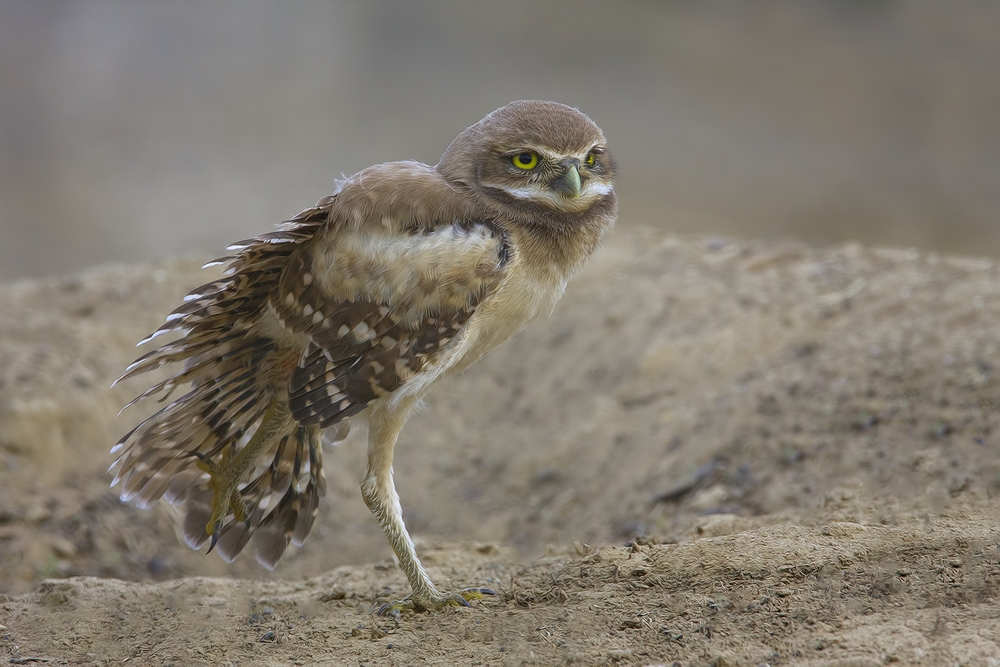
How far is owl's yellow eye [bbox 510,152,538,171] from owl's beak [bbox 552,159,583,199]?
0.13 metres

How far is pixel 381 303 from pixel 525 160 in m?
A: 0.96

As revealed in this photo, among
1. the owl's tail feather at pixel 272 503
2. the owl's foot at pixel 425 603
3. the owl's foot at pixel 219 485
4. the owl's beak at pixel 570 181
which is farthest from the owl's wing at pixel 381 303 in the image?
the owl's foot at pixel 425 603

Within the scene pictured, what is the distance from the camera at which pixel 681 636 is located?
3.13 metres

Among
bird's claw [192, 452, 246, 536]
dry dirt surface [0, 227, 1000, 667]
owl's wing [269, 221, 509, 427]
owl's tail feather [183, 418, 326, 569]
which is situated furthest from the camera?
owl's tail feather [183, 418, 326, 569]

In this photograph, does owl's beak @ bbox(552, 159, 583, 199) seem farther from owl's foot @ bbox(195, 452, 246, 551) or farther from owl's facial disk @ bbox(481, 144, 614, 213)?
owl's foot @ bbox(195, 452, 246, 551)

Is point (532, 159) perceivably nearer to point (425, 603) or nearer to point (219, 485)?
point (425, 603)

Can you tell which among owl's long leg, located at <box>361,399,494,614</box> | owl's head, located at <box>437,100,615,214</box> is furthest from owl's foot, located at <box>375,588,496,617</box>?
owl's head, located at <box>437,100,615,214</box>

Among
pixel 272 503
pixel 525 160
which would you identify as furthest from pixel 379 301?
pixel 272 503

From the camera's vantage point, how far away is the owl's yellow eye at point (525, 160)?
3.94m

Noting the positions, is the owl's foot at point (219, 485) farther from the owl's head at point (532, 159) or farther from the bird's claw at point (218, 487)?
the owl's head at point (532, 159)

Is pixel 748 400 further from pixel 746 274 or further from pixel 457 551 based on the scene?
pixel 457 551

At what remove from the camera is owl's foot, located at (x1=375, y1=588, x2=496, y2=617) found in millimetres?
3943

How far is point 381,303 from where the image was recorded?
372 centimetres

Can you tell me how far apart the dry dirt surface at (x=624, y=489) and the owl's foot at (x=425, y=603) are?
67mm
